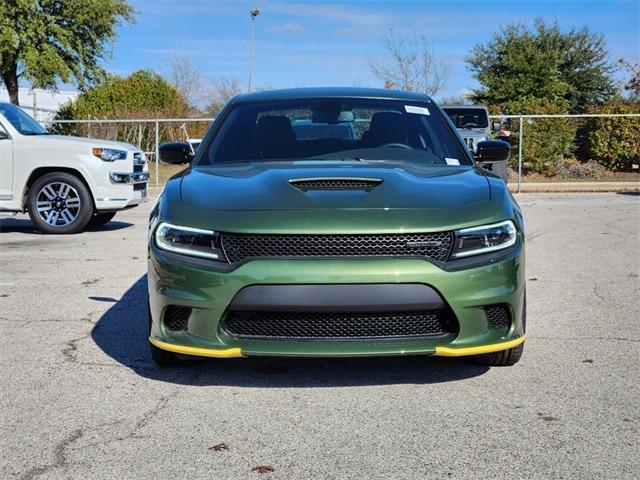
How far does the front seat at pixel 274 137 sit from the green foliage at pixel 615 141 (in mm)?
19162

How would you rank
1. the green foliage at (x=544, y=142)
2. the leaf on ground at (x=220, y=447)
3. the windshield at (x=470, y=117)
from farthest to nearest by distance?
the green foliage at (x=544, y=142)
the windshield at (x=470, y=117)
the leaf on ground at (x=220, y=447)

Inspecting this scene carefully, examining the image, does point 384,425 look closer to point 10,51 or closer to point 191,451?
point 191,451

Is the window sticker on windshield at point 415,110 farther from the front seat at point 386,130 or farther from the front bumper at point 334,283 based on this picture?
the front bumper at point 334,283

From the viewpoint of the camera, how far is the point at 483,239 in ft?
13.4

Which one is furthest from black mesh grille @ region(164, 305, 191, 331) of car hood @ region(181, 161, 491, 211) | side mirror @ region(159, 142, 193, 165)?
side mirror @ region(159, 142, 193, 165)

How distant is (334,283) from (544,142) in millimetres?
19492

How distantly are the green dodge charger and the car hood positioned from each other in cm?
1

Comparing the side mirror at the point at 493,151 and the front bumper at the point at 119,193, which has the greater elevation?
the side mirror at the point at 493,151

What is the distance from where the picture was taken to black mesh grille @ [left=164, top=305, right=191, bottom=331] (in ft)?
13.5

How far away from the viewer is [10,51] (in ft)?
96.7

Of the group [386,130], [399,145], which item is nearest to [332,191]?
[399,145]

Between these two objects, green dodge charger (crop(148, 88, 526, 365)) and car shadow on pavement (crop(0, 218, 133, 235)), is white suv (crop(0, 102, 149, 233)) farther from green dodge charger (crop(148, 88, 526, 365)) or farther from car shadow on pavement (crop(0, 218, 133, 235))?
green dodge charger (crop(148, 88, 526, 365))

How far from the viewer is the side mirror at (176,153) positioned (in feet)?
18.7

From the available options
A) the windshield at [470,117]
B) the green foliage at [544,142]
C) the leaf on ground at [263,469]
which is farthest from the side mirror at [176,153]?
the green foliage at [544,142]
